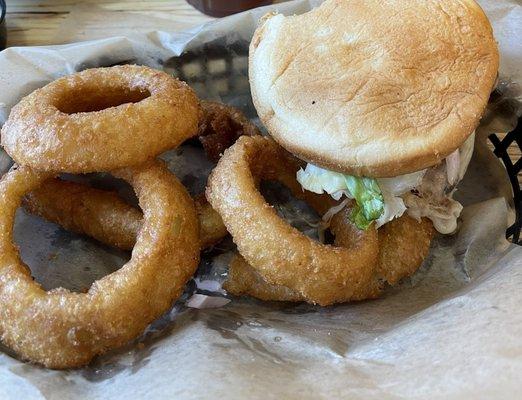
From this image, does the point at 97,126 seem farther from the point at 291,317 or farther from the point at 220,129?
the point at 291,317

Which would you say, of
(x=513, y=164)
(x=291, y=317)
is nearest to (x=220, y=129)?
(x=291, y=317)

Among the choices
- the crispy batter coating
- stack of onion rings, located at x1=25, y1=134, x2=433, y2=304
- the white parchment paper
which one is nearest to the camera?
the white parchment paper

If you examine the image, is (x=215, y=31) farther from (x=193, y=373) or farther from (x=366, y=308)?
(x=193, y=373)

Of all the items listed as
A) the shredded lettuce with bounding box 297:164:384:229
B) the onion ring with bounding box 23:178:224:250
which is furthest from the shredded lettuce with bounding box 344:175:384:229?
the onion ring with bounding box 23:178:224:250

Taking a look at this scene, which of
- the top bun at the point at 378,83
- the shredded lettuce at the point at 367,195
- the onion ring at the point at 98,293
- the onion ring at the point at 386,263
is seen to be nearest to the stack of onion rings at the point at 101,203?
the onion ring at the point at 98,293

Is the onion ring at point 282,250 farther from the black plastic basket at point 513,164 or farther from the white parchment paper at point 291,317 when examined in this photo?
the black plastic basket at point 513,164

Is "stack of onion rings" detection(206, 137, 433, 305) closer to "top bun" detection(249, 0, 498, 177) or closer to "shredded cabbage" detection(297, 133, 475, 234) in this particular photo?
"shredded cabbage" detection(297, 133, 475, 234)
